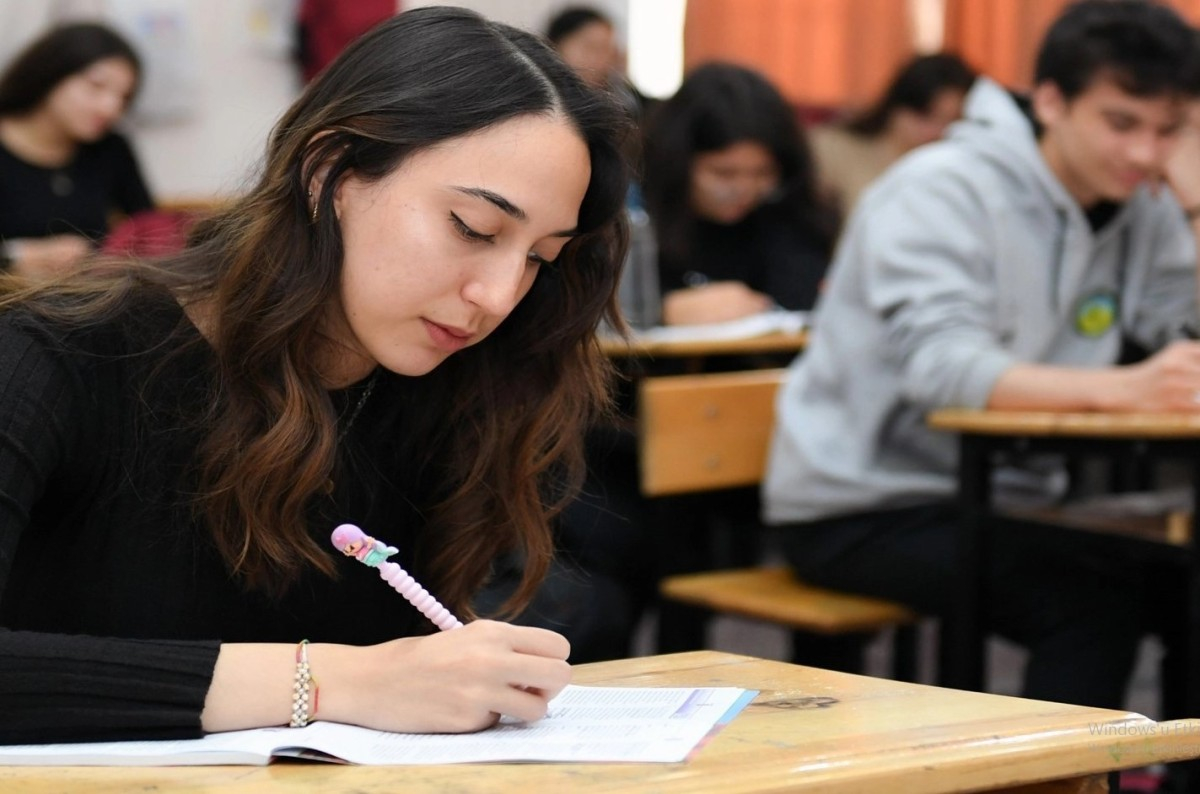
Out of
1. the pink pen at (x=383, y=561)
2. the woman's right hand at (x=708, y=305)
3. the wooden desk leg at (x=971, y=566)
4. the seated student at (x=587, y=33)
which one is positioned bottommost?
the wooden desk leg at (x=971, y=566)

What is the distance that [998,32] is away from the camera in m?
6.15

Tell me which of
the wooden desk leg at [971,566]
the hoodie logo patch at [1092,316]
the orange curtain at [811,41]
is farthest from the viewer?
the orange curtain at [811,41]

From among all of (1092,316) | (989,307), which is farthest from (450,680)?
(1092,316)

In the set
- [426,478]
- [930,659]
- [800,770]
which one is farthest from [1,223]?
[800,770]

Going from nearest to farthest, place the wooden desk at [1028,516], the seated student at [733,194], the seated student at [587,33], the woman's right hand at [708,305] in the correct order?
the wooden desk at [1028,516], the woman's right hand at [708,305], the seated student at [733,194], the seated student at [587,33]

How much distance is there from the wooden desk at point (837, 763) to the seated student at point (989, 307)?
132cm

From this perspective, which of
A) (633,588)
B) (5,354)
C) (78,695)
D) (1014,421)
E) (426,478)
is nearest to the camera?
(78,695)

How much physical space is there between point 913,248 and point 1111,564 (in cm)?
56

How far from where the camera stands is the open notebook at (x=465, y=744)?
2.89ft

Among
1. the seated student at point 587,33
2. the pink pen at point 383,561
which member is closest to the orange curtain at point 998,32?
the seated student at point 587,33

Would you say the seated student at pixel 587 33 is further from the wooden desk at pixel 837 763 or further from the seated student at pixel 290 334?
the wooden desk at pixel 837 763

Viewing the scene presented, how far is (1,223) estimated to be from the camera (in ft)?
13.7

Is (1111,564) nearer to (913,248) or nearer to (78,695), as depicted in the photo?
(913,248)

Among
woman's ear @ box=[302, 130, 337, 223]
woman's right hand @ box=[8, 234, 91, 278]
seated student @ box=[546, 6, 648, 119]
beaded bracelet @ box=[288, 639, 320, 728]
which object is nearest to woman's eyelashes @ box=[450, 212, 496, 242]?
woman's ear @ box=[302, 130, 337, 223]
